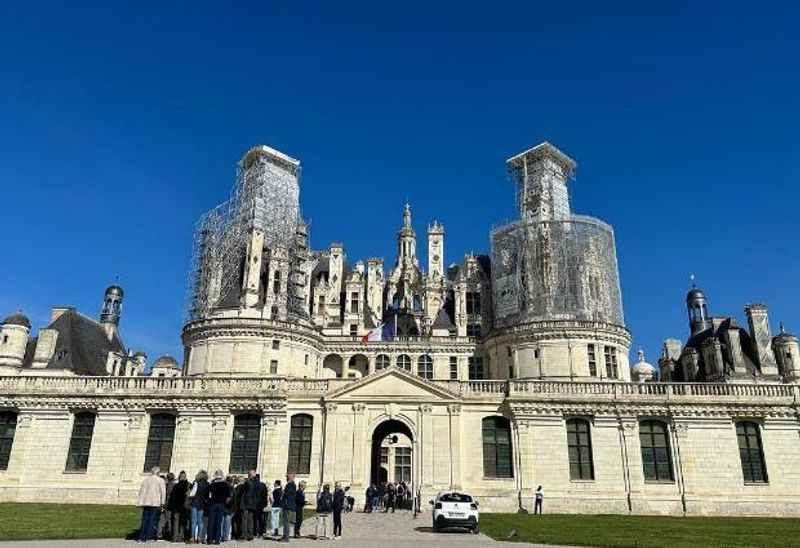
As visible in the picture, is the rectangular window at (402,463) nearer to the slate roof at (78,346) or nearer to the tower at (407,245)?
the tower at (407,245)

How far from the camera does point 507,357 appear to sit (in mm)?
50781

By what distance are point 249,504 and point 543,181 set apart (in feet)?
170

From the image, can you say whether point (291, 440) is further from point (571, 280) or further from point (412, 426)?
point (571, 280)

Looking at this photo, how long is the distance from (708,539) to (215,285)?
4388cm

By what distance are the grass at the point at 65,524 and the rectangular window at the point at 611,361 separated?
37.0 metres

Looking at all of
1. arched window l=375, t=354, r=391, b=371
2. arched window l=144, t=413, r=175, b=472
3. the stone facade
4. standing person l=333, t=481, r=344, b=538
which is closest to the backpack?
standing person l=333, t=481, r=344, b=538

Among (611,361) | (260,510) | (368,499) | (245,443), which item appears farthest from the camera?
(611,361)

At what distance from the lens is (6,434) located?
34.6m

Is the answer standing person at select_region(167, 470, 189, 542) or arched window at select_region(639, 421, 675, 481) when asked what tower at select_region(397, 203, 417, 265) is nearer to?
arched window at select_region(639, 421, 675, 481)

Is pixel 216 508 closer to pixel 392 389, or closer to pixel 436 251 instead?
pixel 392 389

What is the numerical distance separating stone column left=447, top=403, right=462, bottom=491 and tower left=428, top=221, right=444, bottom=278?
29.0 metres

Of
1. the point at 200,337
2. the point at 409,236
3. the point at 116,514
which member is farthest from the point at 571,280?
the point at 116,514

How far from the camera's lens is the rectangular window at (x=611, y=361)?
48.5m

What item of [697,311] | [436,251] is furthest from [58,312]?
[697,311]
